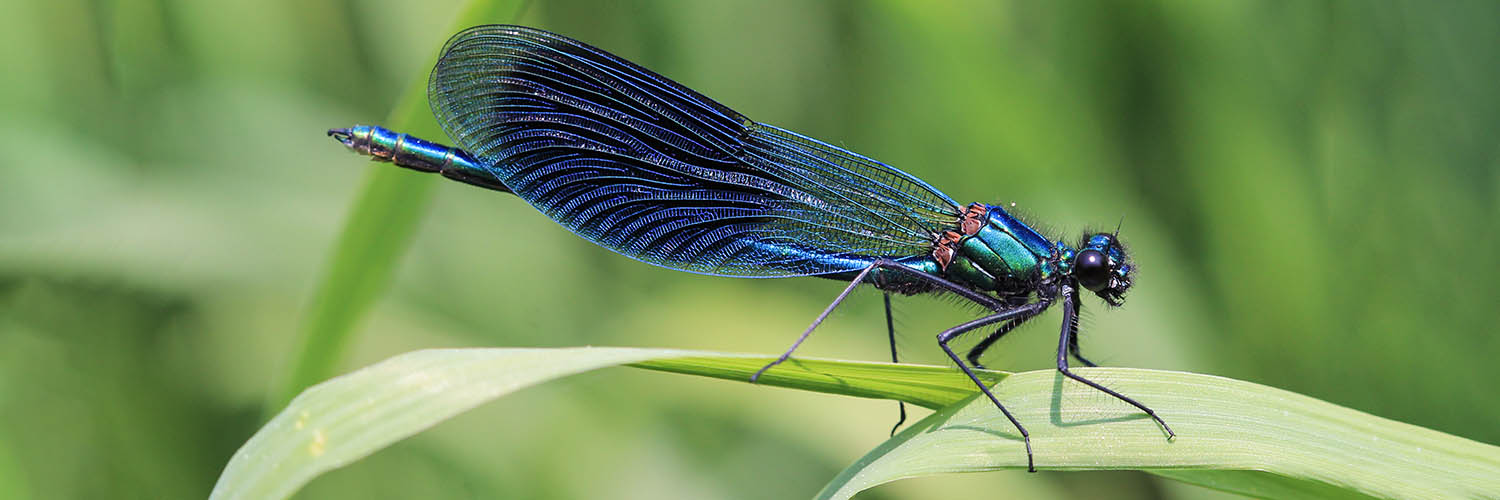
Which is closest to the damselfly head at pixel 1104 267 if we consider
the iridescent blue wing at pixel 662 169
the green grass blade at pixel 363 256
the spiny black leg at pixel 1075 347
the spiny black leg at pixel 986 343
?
the spiny black leg at pixel 1075 347

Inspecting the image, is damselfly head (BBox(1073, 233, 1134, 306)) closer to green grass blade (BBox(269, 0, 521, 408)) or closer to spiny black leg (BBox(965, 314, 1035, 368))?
spiny black leg (BBox(965, 314, 1035, 368))

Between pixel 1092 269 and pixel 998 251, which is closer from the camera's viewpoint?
pixel 1092 269

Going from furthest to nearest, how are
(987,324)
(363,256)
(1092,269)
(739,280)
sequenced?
(739,280) → (1092,269) → (987,324) → (363,256)

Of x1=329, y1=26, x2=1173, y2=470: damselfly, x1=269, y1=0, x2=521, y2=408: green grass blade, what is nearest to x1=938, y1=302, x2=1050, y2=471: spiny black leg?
x1=329, y1=26, x2=1173, y2=470: damselfly

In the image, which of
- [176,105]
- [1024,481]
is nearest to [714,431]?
[1024,481]

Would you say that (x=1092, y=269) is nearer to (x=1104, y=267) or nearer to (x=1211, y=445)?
(x=1104, y=267)

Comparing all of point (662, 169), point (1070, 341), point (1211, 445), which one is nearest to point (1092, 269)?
point (1070, 341)

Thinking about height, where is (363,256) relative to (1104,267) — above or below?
below

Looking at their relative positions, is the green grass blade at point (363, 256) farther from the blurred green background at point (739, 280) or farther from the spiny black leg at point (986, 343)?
the spiny black leg at point (986, 343)
